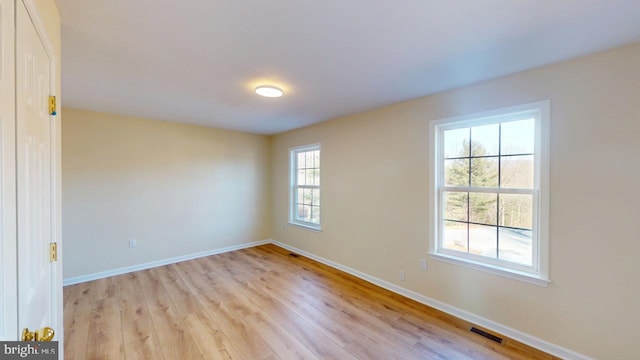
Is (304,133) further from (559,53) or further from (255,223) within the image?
(559,53)

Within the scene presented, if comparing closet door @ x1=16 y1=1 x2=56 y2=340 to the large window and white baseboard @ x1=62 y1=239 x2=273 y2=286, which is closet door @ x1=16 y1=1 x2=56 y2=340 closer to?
white baseboard @ x1=62 y1=239 x2=273 y2=286

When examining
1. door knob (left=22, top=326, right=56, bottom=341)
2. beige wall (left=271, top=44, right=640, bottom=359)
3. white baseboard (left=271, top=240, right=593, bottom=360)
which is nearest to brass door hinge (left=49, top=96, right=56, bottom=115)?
door knob (left=22, top=326, right=56, bottom=341)

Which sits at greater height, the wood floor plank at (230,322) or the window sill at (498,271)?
the window sill at (498,271)

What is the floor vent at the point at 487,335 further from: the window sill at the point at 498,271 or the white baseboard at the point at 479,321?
the window sill at the point at 498,271

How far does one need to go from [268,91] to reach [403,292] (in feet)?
9.31

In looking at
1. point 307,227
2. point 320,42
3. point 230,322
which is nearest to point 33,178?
point 320,42

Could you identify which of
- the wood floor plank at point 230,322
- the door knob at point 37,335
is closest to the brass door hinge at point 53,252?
the door knob at point 37,335

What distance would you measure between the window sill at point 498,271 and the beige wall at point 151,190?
3.73m

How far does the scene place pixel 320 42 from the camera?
1.76 meters

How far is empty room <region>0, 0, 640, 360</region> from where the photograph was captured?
1.39m

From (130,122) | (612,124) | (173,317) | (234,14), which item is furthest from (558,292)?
(130,122)

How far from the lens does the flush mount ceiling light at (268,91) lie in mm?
2549

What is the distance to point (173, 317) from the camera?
257cm

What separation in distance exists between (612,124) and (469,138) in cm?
98
